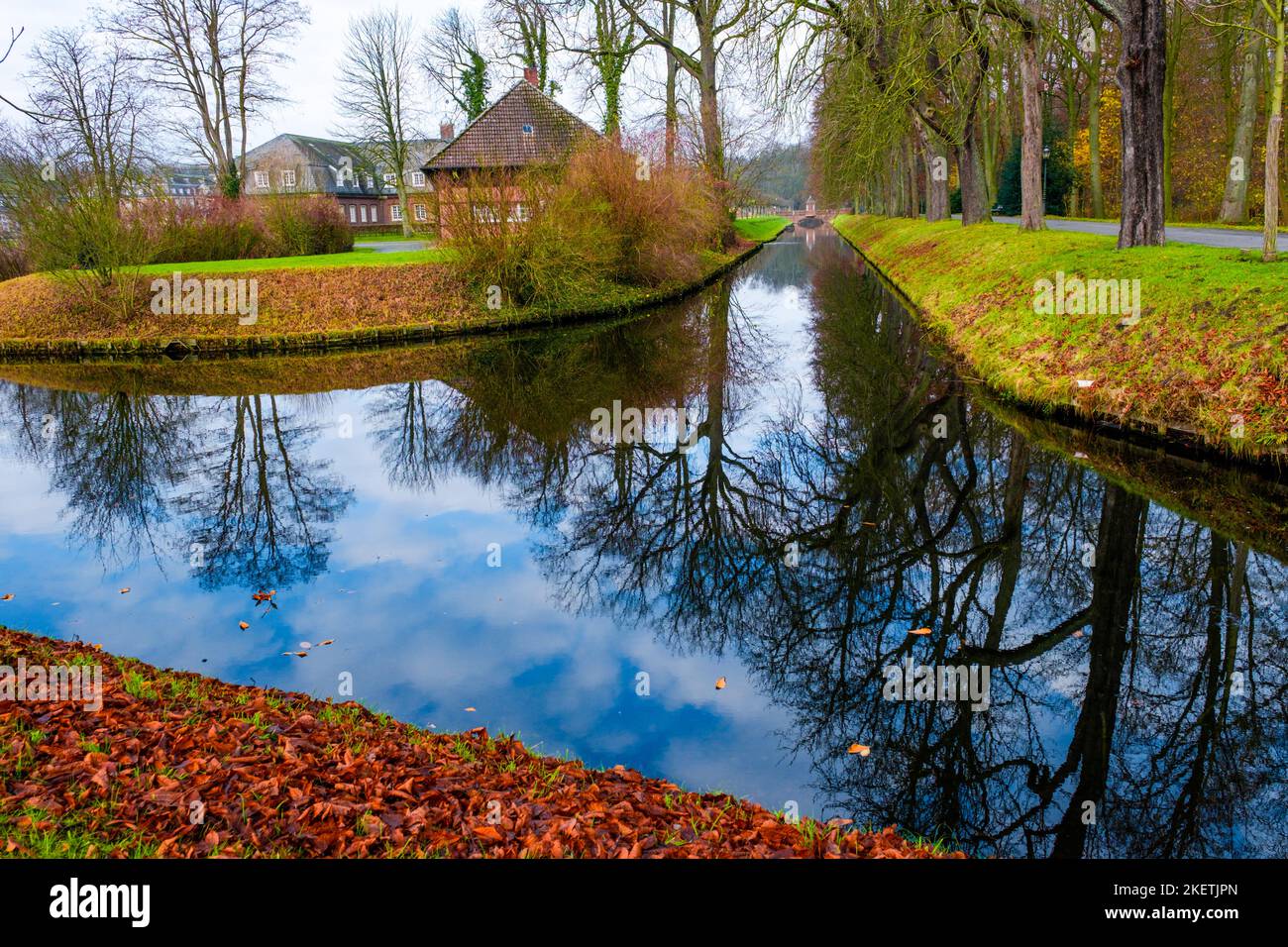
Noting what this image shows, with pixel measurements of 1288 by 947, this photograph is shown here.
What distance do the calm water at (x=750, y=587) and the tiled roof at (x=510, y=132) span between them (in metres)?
25.8

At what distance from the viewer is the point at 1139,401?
1045 cm

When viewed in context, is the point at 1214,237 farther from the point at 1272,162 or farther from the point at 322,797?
the point at 322,797

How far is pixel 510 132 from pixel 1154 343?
3177cm

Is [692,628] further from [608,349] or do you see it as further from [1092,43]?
[1092,43]

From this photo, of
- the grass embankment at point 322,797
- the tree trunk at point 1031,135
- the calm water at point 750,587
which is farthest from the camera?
the tree trunk at point 1031,135

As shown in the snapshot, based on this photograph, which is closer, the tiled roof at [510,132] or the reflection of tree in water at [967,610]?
the reflection of tree in water at [967,610]

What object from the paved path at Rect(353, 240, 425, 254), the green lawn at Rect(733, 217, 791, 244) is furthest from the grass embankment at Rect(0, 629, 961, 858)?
the green lawn at Rect(733, 217, 791, 244)

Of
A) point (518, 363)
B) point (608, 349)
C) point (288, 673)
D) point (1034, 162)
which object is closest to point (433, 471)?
point (288, 673)

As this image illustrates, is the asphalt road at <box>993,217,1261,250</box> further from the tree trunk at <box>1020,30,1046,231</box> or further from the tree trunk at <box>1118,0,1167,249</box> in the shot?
the tree trunk at <box>1118,0,1167,249</box>

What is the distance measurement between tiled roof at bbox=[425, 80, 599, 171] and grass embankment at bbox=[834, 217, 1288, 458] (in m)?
24.8

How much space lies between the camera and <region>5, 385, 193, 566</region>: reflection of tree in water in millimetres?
9180

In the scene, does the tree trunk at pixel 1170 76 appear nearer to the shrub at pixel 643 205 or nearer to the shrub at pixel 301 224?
the shrub at pixel 643 205

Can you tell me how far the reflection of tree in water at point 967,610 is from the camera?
14.7ft

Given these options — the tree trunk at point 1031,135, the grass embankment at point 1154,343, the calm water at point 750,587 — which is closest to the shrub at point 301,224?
the calm water at point 750,587
